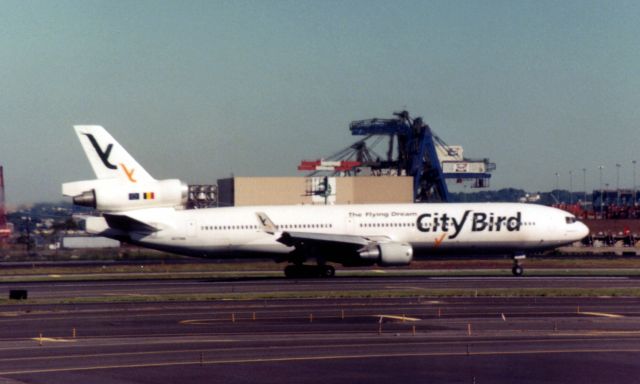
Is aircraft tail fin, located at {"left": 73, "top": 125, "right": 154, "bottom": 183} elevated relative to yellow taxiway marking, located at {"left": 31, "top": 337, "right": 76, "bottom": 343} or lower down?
elevated

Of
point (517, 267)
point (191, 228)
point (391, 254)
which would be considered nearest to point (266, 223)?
point (191, 228)

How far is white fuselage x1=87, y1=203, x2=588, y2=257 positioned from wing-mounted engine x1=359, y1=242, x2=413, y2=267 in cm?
232

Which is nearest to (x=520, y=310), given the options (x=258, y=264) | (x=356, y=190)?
(x=258, y=264)

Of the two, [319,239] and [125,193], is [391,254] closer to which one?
[319,239]

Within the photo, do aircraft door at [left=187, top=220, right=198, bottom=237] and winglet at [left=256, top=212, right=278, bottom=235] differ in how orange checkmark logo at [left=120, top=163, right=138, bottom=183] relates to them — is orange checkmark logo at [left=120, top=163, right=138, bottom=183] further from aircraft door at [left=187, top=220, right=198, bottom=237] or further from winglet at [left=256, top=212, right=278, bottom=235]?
winglet at [left=256, top=212, right=278, bottom=235]

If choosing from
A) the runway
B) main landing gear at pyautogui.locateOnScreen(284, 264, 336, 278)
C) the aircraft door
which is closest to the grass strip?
the runway

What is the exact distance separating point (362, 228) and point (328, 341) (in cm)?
2981

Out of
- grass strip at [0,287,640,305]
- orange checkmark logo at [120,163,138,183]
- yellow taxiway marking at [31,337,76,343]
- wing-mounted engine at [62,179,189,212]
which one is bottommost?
yellow taxiway marking at [31,337,76,343]

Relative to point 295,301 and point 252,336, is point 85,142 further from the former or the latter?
point 252,336

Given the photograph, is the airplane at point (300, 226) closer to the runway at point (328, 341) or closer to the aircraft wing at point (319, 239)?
the aircraft wing at point (319, 239)

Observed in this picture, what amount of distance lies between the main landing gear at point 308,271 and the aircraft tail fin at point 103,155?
36.1 feet

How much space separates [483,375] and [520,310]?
50.7 ft

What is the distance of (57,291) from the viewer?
4988cm

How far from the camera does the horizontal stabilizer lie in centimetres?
5469
